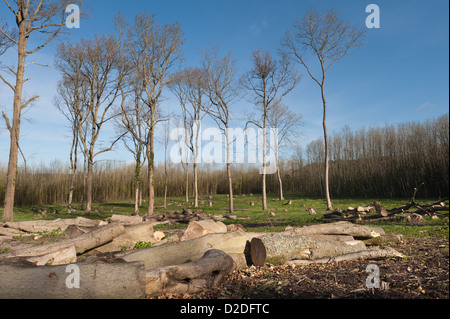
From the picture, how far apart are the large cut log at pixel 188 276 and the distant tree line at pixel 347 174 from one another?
1747cm

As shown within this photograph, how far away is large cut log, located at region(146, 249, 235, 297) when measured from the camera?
11.3 feet

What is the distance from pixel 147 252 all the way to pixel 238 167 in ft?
97.1

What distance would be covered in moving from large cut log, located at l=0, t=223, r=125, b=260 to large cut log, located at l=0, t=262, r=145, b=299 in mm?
2080

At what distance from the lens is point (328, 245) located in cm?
520

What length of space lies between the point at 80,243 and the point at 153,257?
79.4 inches

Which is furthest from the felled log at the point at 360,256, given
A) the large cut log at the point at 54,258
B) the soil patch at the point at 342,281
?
the large cut log at the point at 54,258

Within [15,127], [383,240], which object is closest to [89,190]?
[15,127]

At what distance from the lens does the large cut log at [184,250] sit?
4.48 metres

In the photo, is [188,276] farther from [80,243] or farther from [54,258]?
[80,243]

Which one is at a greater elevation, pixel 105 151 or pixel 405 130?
pixel 405 130

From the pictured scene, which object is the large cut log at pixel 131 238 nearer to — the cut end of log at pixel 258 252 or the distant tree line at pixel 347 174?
the cut end of log at pixel 258 252
